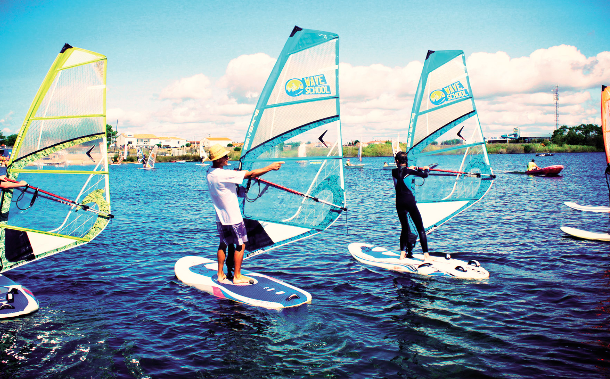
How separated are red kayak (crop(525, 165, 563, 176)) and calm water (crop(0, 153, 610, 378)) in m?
29.4

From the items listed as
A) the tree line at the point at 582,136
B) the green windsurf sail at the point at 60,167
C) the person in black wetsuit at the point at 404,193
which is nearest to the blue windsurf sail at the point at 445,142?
the person in black wetsuit at the point at 404,193

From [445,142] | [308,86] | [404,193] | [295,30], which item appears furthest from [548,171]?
[295,30]

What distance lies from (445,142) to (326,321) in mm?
5704

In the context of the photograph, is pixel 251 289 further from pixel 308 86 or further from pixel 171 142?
pixel 171 142

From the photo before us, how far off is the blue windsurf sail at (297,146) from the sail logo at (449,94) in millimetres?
3138

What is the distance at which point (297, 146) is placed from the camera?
7383mm

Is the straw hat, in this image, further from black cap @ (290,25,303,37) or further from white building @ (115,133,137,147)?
white building @ (115,133,137,147)

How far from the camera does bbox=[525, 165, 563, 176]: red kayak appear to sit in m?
37.0

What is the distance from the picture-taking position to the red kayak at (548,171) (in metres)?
37.0

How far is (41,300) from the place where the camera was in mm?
7297

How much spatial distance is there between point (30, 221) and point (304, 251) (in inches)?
257

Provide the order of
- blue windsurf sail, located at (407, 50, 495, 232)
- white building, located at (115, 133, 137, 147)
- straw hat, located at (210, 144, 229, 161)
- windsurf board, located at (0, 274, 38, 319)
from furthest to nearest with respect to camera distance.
A: white building, located at (115, 133, 137, 147) < blue windsurf sail, located at (407, 50, 495, 232) < straw hat, located at (210, 144, 229, 161) < windsurf board, located at (0, 274, 38, 319)

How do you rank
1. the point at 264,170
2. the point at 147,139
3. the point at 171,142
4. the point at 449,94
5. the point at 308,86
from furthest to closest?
1. the point at 171,142
2. the point at 147,139
3. the point at 449,94
4. the point at 308,86
5. the point at 264,170

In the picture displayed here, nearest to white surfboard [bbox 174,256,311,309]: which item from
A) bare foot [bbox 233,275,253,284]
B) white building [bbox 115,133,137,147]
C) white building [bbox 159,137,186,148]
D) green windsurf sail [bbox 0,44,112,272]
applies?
bare foot [bbox 233,275,253,284]
